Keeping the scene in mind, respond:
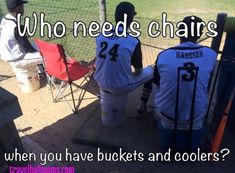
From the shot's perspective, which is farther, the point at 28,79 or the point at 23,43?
the point at 28,79

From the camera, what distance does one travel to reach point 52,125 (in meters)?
4.58

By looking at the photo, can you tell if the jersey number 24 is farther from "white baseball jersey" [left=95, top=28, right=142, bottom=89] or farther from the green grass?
the green grass

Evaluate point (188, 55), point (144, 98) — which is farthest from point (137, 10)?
point (188, 55)

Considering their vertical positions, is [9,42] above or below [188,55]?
below

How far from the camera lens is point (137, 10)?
1116 cm

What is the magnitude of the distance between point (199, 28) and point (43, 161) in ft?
7.99

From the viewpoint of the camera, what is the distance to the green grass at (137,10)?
7816 mm

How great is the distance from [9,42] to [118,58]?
221cm

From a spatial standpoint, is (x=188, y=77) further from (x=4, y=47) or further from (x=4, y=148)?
(x=4, y=47)

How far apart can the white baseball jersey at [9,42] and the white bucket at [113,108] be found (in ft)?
5.89

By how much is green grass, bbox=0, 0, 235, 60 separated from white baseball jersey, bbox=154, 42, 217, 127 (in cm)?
416

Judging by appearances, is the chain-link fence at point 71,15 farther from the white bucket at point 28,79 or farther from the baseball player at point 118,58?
the baseball player at point 118,58

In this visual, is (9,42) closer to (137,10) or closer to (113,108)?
(113,108)

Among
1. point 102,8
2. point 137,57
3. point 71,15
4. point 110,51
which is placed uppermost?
point 102,8
